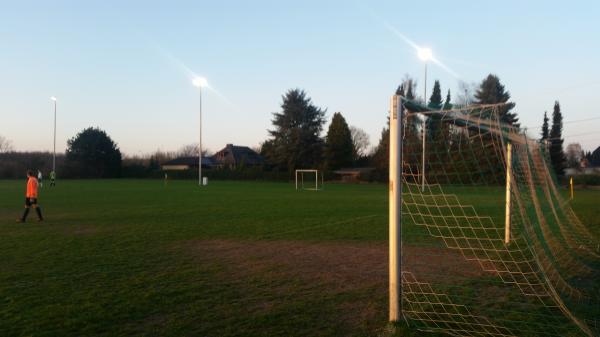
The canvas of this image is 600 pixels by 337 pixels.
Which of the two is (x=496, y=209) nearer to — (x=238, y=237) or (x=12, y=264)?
(x=238, y=237)

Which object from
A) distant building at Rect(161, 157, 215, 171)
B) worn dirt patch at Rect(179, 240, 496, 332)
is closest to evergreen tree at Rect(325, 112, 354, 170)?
distant building at Rect(161, 157, 215, 171)

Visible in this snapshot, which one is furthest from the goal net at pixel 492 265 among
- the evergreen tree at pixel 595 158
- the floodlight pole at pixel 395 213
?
the evergreen tree at pixel 595 158

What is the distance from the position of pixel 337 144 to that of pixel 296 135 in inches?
227

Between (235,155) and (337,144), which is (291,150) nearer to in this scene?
(337,144)

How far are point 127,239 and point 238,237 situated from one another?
103 inches

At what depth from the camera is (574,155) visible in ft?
196

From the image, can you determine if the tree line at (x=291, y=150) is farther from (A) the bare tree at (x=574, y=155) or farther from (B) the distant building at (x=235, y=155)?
(B) the distant building at (x=235, y=155)

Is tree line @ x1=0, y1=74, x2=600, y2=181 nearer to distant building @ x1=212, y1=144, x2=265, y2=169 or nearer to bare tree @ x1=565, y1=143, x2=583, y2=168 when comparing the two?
bare tree @ x1=565, y1=143, x2=583, y2=168

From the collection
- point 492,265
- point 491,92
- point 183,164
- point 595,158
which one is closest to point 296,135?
point 491,92

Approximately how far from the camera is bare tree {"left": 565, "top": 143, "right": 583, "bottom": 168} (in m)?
53.9

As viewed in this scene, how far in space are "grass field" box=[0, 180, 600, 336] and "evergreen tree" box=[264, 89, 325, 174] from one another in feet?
159

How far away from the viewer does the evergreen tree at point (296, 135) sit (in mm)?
62094

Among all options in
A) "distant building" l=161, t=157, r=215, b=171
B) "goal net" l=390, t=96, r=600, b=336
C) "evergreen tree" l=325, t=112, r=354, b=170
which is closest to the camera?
"goal net" l=390, t=96, r=600, b=336

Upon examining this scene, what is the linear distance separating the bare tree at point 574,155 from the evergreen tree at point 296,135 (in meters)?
30.9
